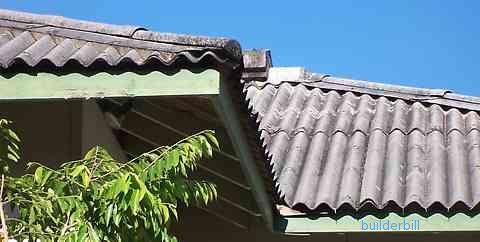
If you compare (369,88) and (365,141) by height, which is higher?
(369,88)

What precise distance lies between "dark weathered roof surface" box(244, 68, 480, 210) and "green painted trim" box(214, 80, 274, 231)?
169 mm

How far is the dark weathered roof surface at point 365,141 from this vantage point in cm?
614

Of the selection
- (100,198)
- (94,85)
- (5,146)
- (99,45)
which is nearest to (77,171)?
(100,198)

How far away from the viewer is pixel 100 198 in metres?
3.41

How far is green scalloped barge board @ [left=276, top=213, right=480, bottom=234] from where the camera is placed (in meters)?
5.79

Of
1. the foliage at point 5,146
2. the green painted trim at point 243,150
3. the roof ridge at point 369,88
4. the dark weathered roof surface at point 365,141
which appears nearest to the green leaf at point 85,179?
the foliage at point 5,146

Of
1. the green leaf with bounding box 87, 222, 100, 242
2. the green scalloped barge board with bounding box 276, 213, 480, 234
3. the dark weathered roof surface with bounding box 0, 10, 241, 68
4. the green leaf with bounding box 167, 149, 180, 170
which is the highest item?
the dark weathered roof surface with bounding box 0, 10, 241, 68

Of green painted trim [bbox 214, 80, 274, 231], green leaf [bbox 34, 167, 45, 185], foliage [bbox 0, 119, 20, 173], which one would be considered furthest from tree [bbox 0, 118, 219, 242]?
green painted trim [bbox 214, 80, 274, 231]

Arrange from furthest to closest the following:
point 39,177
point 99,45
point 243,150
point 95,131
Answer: point 95,131 → point 243,150 → point 99,45 → point 39,177

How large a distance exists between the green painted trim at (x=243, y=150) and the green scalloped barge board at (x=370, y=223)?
0.44 ft

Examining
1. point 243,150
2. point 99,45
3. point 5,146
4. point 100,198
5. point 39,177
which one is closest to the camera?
point 100,198

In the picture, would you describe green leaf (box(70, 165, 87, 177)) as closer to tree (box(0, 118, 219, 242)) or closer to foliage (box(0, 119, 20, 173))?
tree (box(0, 118, 219, 242))

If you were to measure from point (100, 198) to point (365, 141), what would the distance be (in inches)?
163

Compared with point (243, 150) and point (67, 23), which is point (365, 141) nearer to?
point (243, 150)
